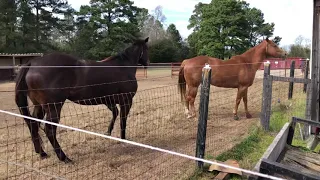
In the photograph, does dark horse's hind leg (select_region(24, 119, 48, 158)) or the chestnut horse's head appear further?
the chestnut horse's head

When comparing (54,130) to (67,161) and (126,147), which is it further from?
(126,147)

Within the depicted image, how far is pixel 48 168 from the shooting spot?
412 centimetres

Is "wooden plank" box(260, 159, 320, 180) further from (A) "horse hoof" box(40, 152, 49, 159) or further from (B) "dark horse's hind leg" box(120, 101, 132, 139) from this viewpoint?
(B) "dark horse's hind leg" box(120, 101, 132, 139)

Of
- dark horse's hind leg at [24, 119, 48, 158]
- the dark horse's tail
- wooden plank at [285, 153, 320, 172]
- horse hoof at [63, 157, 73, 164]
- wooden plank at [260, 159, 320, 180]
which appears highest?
the dark horse's tail

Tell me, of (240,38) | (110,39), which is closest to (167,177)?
(110,39)

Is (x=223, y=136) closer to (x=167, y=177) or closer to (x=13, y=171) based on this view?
(x=167, y=177)

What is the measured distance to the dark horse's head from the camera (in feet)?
19.8

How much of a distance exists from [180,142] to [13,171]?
8.92ft

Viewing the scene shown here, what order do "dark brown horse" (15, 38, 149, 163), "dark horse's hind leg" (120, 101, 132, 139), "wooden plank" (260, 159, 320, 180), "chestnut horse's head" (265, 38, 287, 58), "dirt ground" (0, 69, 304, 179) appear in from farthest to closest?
"chestnut horse's head" (265, 38, 287, 58)
"dark horse's hind leg" (120, 101, 132, 139)
"dark brown horse" (15, 38, 149, 163)
"dirt ground" (0, 69, 304, 179)
"wooden plank" (260, 159, 320, 180)

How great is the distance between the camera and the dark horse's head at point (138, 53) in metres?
6.02

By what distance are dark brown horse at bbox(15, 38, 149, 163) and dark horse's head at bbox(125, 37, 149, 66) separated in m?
0.16

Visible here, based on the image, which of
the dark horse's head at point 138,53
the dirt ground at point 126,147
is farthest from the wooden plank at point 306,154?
the dark horse's head at point 138,53

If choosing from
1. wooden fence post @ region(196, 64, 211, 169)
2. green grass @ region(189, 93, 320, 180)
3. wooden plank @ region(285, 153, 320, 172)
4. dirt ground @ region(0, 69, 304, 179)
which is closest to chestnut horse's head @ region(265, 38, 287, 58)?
dirt ground @ region(0, 69, 304, 179)

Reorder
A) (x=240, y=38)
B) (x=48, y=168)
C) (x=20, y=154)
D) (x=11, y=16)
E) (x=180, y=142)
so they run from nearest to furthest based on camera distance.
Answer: (x=48, y=168) → (x=20, y=154) → (x=180, y=142) → (x=11, y=16) → (x=240, y=38)
